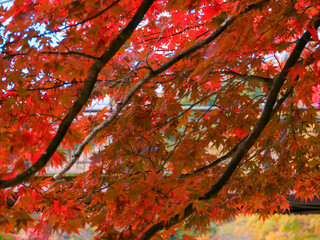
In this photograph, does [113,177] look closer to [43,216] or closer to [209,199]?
[43,216]

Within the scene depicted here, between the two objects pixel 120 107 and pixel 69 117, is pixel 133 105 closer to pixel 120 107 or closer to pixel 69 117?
pixel 120 107

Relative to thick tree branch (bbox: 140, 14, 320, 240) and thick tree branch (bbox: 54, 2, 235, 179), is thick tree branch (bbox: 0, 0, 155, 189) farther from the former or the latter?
thick tree branch (bbox: 140, 14, 320, 240)

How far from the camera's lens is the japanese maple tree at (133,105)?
1.32 m

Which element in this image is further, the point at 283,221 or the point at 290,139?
the point at 283,221

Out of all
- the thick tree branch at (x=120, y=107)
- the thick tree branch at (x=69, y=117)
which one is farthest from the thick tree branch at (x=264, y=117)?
the thick tree branch at (x=69, y=117)

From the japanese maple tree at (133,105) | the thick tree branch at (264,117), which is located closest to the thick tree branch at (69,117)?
the japanese maple tree at (133,105)

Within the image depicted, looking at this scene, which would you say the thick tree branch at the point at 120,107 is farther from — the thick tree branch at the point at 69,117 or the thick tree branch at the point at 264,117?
the thick tree branch at the point at 264,117

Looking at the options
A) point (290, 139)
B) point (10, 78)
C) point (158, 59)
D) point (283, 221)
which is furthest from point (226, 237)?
point (10, 78)

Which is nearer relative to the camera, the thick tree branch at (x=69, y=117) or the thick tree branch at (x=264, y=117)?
the thick tree branch at (x=69, y=117)

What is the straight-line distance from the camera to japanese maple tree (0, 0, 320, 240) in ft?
4.33

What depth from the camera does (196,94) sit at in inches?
80.5

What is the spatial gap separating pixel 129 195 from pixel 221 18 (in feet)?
3.71

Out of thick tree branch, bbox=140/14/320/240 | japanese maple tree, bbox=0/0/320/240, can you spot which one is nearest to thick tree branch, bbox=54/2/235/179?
japanese maple tree, bbox=0/0/320/240

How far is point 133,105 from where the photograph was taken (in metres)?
1.76
